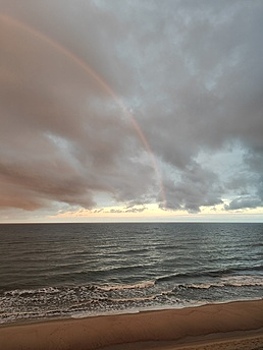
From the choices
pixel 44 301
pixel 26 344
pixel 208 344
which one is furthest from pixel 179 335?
pixel 44 301

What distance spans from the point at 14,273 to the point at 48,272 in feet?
12.9

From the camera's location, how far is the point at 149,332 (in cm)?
1480

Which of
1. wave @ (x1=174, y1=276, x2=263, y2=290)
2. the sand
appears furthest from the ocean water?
the sand

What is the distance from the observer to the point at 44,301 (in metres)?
21.5

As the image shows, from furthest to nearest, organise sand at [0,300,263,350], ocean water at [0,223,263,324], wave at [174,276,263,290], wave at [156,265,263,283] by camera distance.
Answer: wave at [156,265,263,283] < wave at [174,276,263,290] < ocean water at [0,223,263,324] < sand at [0,300,263,350]

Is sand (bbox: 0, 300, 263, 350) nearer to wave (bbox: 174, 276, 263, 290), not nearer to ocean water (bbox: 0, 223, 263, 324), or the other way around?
ocean water (bbox: 0, 223, 263, 324)

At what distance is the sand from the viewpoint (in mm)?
13000

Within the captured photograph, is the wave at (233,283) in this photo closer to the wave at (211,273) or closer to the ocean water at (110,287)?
the ocean water at (110,287)

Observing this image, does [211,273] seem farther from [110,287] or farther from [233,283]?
[110,287]

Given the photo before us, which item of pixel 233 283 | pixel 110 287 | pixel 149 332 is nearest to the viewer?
pixel 149 332

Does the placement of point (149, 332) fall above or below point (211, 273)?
below

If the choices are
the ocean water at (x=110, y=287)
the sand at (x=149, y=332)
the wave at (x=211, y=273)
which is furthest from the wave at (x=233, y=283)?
the sand at (x=149, y=332)

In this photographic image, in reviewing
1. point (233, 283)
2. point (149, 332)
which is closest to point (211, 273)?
point (233, 283)

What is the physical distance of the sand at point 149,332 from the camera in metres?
13.0
